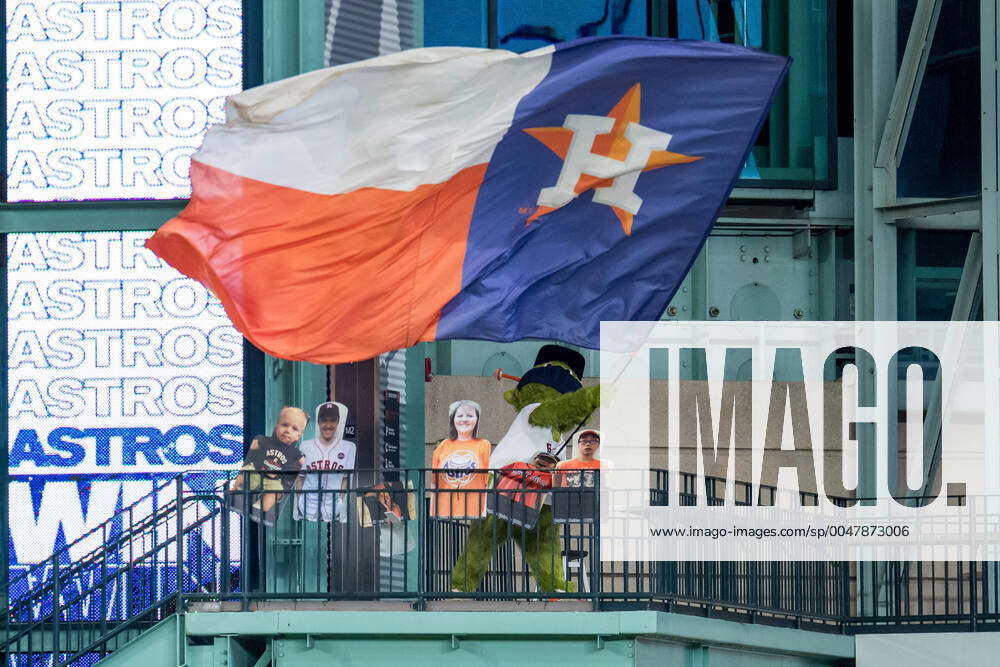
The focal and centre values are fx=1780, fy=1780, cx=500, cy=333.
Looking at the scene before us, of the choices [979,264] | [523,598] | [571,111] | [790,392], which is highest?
Result: [571,111]

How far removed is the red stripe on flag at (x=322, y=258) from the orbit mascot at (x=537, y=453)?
0.98 meters

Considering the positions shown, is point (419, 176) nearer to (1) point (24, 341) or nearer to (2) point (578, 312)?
(2) point (578, 312)

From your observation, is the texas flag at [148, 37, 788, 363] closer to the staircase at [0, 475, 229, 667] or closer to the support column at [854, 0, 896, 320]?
the staircase at [0, 475, 229, 667]

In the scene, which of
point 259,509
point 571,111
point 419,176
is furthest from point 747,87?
point 259,509

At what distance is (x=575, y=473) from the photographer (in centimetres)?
1361

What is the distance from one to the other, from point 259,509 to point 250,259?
194 cm

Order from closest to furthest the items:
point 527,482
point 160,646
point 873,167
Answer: point 160,646
point 527,482
point 873,167

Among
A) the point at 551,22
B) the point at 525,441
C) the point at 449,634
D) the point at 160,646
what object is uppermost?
the point at 551,22

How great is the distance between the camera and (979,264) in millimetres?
17266

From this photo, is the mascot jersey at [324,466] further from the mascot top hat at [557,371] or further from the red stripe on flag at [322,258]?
the mascot top hat at [557,371]

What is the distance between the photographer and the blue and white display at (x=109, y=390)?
16.9 m

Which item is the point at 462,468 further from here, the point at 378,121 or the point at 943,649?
the point at 943,649

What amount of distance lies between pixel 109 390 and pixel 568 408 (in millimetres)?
5398

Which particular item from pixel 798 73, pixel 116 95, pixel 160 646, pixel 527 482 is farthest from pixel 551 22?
pixel 160 646
